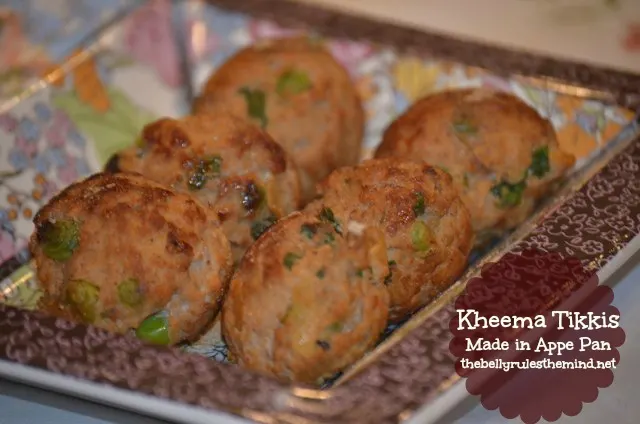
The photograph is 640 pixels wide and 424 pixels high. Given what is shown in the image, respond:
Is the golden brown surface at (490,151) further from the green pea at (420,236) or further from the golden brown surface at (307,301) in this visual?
the golden brown surface at (307,301)

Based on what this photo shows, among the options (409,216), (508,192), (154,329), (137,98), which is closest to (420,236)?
(409,216)

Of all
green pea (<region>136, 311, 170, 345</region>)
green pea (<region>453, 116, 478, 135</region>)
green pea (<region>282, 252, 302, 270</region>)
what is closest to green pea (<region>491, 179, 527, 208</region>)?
green pea (<region>453, 116, 478, 135</region>)

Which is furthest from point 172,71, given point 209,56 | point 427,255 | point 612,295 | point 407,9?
point 612,295

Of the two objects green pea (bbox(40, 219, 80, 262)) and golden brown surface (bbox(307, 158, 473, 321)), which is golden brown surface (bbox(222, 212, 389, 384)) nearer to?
golden brown surface (bbox(307, 158, 473, 321))

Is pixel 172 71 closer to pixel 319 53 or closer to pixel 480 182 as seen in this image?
pixel 319 53

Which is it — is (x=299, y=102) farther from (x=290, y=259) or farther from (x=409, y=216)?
(x=290, y=259)

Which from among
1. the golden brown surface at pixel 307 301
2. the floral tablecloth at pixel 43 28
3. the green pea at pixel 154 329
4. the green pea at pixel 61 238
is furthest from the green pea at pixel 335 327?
the floral tablecloth at pixel 43 28
